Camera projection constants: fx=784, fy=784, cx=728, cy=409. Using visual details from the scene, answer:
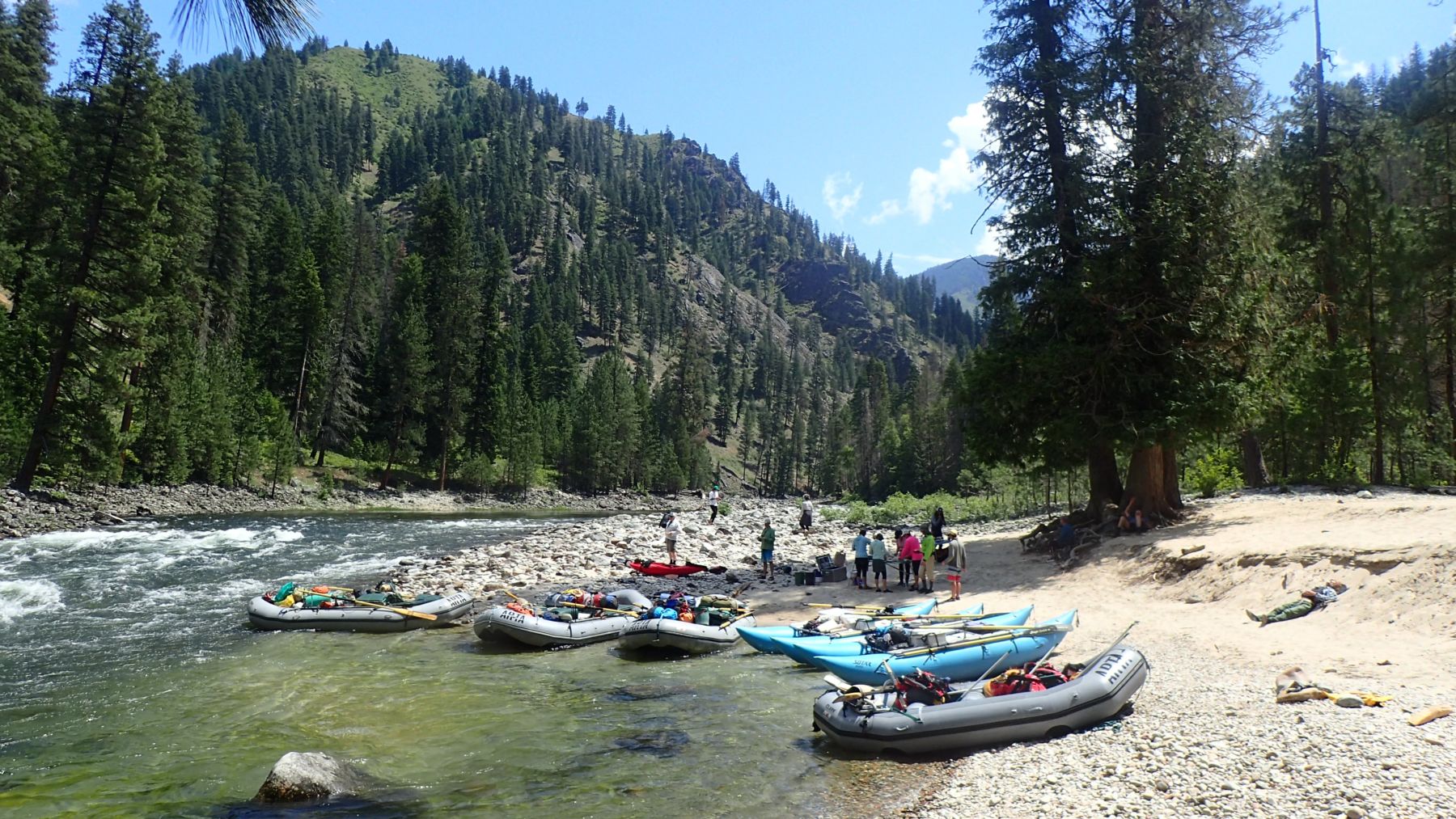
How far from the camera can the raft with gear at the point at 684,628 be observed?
13.2 meters

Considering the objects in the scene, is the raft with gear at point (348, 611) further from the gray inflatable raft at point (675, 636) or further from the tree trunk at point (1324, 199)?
the tree trunk at point (1324, 199)

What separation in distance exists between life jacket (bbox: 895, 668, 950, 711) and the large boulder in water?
5612 mm

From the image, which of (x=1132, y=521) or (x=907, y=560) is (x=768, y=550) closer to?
(x=907, y=560)

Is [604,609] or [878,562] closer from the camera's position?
[604,609]

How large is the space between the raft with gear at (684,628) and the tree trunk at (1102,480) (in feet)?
32.8

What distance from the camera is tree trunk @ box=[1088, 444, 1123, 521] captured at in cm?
1928

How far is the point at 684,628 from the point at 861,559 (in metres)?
6.08

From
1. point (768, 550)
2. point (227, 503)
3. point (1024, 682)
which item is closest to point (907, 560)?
point (768, 550)

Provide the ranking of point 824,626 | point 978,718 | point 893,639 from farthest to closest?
1. point 824,626
2. point 893,639
3. point 978,718

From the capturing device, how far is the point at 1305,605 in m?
11.0

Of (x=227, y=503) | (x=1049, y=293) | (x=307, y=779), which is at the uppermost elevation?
(x=1049, y=293)

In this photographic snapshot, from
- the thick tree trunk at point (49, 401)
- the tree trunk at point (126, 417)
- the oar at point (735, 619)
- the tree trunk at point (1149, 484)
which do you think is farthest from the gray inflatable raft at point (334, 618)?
the tree trunk at point (126, 417)

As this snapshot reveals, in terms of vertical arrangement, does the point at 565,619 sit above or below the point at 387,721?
above

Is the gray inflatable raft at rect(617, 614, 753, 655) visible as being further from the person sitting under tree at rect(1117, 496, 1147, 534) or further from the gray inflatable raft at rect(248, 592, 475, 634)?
the person sitting under tree at rect(1117, 496, 1147, 534)
